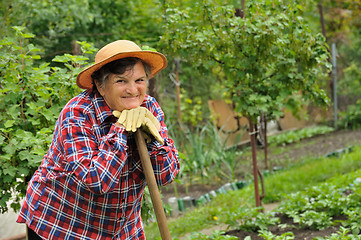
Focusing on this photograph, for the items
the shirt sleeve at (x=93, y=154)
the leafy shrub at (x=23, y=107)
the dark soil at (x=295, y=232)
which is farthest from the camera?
the dark soil at (x=295, y=232)

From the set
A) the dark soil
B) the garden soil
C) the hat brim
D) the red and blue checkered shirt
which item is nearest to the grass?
the garden soil

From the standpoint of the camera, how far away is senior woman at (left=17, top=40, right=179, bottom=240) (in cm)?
207

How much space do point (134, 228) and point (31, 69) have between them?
1.68 metres

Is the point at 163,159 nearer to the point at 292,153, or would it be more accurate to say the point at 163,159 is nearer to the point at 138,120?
the point at 138,120

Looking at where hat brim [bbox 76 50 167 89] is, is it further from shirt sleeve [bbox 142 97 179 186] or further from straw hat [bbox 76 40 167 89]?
shirt sleeve [bbox 142 97 179 186]

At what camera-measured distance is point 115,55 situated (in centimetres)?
211

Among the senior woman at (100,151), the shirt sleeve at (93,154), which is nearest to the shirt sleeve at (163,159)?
the senior woman at (100,151)

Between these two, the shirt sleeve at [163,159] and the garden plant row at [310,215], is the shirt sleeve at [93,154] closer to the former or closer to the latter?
the shirt sleeve at [163,159]

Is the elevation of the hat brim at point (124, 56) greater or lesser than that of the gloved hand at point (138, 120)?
greater

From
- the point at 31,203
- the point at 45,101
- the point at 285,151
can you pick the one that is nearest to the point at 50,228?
the point at 31,203

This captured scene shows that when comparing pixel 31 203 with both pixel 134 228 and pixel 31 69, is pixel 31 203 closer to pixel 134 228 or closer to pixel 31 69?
pixel 134 228

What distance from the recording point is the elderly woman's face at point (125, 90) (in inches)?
84.6

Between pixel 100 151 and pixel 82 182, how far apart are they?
0.52 feet

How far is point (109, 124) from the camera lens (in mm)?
2209
